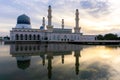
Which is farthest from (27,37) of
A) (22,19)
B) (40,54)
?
(40,54)

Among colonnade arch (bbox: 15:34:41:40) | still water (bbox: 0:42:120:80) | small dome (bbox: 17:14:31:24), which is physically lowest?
still water (bbox: 0:42:120:80)

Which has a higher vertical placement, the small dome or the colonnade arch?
the small dome

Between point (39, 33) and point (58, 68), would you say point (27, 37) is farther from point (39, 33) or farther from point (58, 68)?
point (58, 68)

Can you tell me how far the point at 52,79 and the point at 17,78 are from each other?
2057 mm

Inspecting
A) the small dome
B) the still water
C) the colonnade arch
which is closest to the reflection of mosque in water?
the still water

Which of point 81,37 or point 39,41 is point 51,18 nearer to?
point 39,41

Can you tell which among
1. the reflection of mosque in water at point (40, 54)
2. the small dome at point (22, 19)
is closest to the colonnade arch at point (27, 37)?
the small dome at point (22, 19)

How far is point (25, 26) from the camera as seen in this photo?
3157 inches

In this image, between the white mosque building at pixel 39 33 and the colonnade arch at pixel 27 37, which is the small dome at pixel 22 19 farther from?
the colonnade arch at pixel 27 37

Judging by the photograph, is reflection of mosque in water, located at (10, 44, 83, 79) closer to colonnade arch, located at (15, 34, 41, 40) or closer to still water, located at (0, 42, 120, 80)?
still water, located at (0, 42, 120, 80)

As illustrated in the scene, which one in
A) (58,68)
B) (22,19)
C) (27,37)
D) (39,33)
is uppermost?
(22,19)

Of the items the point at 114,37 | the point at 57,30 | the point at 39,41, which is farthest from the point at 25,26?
the point at 114,37

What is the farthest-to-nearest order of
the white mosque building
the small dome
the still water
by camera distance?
the small dome → the white mosque building → the still water

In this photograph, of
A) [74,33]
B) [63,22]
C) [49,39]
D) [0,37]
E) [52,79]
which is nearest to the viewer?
[52,79]
